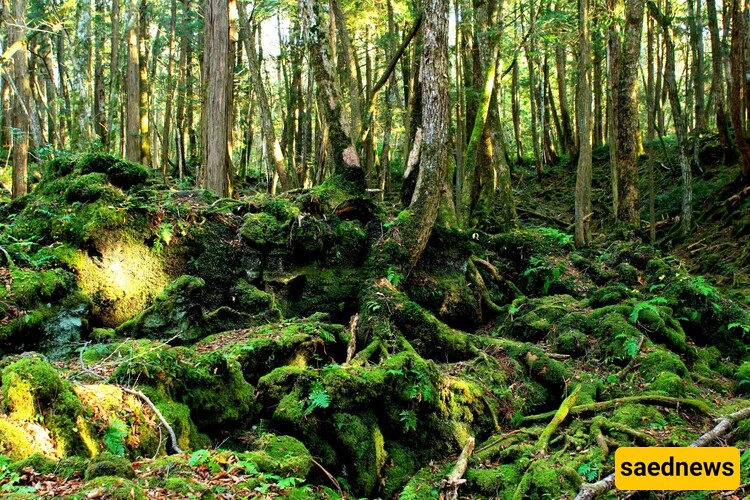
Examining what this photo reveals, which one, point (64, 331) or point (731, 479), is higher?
point (64, 331)

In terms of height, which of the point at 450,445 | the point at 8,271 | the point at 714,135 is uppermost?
the point at 714,135

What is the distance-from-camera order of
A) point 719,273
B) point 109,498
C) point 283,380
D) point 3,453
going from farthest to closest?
point 719,273
point 283,380
point 3,453
point 109,498

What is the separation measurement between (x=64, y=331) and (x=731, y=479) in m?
6.97

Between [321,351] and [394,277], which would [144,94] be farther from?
[321,351]

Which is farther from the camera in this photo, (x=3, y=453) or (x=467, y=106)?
(x=467, y=106)

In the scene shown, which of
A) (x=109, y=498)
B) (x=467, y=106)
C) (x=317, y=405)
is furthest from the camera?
(x=467, y=106)

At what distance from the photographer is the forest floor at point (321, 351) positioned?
4.00 m

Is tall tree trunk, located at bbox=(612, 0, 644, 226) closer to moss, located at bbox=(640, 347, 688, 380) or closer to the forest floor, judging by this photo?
the forest floor

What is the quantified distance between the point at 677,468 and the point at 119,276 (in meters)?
6.96

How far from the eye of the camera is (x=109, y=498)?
2.85 m

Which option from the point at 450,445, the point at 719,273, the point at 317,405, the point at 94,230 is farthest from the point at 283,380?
the point at 719,273

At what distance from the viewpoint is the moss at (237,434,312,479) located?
4.08m

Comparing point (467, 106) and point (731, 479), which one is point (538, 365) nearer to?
point (731, 479)

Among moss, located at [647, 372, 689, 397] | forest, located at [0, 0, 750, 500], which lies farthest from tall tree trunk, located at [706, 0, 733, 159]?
moss, located at [647, 372, 689, 397]
